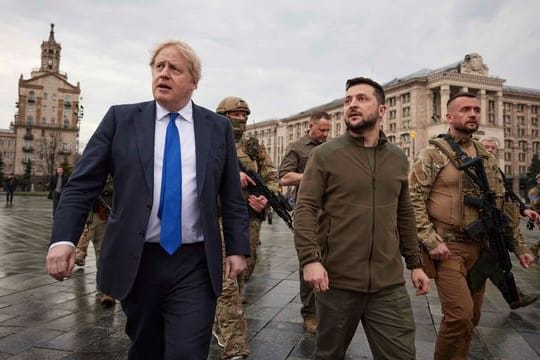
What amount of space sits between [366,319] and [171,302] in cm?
117

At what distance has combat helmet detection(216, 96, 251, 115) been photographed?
455 cm

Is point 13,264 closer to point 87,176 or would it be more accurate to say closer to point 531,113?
point 87,176

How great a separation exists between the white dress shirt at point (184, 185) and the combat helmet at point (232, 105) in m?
2.11

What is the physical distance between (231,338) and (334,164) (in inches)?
69.5

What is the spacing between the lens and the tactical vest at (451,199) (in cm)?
349

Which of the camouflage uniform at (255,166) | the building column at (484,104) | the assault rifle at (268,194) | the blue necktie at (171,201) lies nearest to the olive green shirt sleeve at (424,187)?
the assault rifle at (268,194)

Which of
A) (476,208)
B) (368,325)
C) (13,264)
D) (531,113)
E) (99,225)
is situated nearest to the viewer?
(368,325)

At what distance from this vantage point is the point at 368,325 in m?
2.66

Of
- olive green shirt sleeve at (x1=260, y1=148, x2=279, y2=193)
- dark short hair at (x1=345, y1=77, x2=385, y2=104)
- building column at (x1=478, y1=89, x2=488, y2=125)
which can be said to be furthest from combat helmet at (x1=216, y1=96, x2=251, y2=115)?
building column at (x1=478, y1=89, x2=488, y2=125)

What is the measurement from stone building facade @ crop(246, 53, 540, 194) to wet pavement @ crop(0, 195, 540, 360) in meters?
68.5

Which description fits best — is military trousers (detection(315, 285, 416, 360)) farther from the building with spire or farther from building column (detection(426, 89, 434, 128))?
the building with spire

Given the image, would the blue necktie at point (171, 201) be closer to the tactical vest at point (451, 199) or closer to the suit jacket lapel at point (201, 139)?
the suit jacket lapel at point (201, 139)

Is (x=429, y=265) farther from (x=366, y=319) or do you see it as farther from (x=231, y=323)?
(x=231, y=323)

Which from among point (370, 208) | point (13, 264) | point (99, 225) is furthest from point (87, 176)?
point (13, 264)
